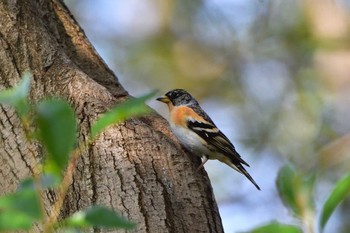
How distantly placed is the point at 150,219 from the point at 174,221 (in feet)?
0.50

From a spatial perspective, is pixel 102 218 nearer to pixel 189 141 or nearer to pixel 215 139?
pixel 189 141

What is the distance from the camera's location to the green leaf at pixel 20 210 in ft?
3.08

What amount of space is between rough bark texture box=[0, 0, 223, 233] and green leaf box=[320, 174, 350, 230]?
224 centimetres

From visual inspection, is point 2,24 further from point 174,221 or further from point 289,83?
point 289,83

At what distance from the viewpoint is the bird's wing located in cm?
567

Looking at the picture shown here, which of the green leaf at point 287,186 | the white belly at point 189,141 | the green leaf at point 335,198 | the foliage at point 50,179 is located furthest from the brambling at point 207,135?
the foliage at point 50,179

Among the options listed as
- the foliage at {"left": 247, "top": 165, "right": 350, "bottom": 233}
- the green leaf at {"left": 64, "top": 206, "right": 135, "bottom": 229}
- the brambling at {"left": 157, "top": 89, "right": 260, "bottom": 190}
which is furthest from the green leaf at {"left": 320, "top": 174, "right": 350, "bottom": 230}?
the brambling at {"left": 157, "top": 89, "right": 260, "bottom": 190}

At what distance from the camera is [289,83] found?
1116cm

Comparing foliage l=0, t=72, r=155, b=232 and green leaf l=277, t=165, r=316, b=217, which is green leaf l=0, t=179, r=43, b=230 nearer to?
foliage l=0, t=72, r=155, b=232

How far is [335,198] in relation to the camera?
3.75 ft

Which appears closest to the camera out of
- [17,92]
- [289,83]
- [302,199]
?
[17,92]

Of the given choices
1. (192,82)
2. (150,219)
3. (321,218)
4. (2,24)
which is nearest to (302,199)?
(321,218)

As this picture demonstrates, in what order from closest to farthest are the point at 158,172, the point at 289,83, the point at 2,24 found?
the point at 158,172 < the point at 2,24 < the point at 289,83

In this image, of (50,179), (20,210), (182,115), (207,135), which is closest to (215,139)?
(207,135)
